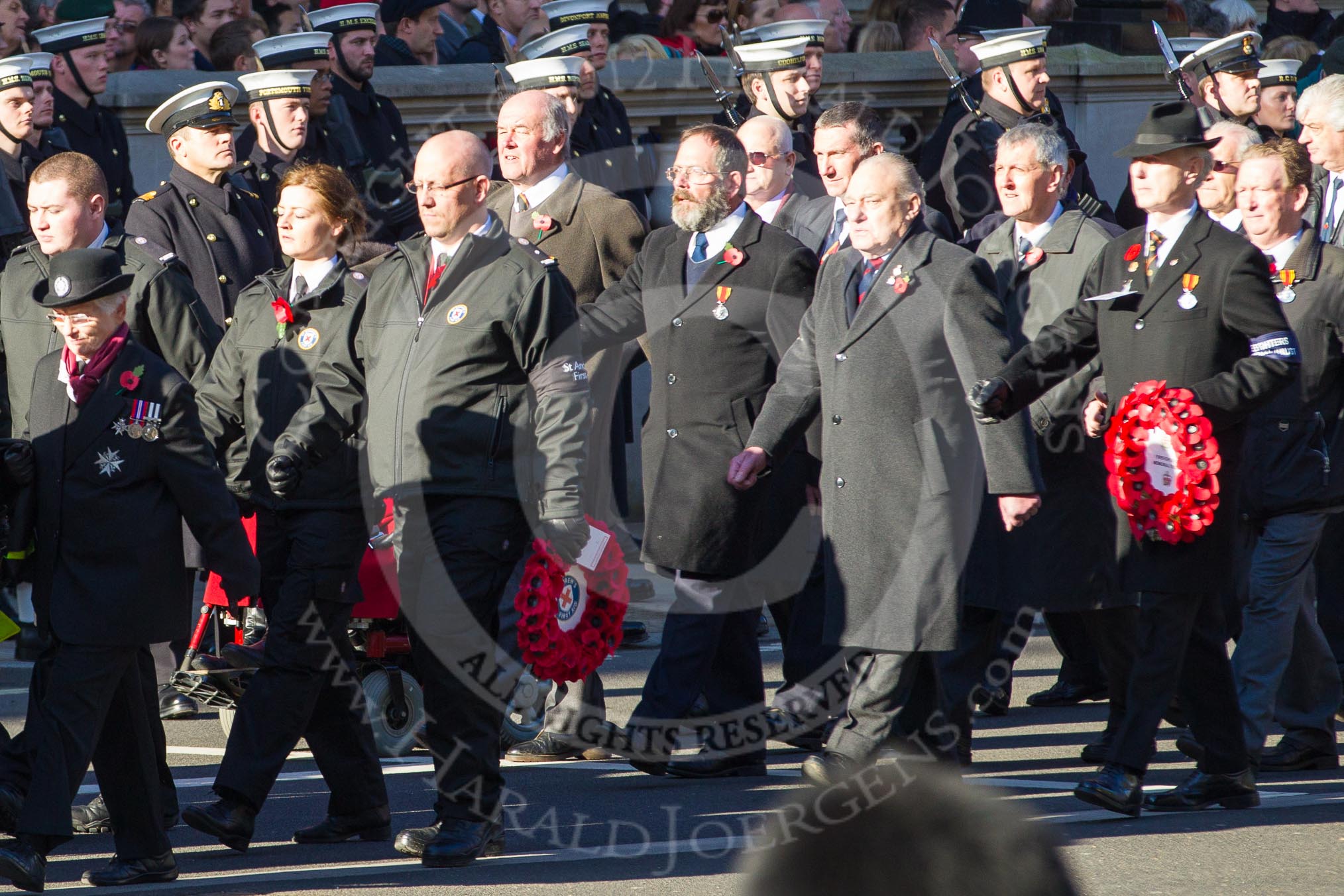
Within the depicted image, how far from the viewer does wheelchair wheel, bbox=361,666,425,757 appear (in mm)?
7648

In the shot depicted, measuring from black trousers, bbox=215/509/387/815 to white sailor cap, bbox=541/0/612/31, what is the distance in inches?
236

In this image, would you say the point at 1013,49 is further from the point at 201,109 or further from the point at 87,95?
the point at 87,95

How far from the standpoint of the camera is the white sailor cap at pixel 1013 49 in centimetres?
1041

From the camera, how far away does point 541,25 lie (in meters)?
12.8

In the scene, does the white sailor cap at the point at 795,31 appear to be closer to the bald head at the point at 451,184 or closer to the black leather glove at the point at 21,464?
the bald head at the point at 451,184

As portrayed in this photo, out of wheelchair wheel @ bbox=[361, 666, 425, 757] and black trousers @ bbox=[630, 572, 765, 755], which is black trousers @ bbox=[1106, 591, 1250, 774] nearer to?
black trousers @ bbox=[630, 572, 765, 755]

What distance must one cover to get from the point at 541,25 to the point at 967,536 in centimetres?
694

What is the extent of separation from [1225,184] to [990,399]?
2089 millimetres

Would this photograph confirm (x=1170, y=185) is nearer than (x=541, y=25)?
Yes

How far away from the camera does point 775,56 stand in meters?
10.6

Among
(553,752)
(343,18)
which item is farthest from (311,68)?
(553,752)

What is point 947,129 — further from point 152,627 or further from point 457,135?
point 152,627

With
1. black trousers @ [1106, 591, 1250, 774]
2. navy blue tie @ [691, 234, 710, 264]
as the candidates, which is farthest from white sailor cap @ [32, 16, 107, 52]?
black trousers @ [1106, 591, 1250, 774]

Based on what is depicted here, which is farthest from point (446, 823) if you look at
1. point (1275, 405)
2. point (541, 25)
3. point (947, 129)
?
point (541, 25)
